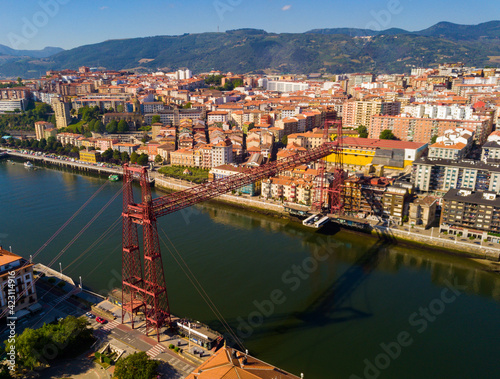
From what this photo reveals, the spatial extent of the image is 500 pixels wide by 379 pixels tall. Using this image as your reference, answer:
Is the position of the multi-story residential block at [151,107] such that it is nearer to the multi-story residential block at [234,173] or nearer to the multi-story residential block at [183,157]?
the multi-story residential block at [183,157]

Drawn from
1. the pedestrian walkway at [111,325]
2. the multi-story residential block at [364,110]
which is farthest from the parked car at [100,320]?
the multi-story residential block at [364,110]

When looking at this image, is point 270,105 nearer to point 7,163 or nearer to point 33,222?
point 7,163

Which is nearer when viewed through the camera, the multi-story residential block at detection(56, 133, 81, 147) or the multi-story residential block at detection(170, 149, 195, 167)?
the multi-story residential block at detection(170, 149, 195, 167)

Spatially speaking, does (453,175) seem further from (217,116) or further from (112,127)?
(112,127)

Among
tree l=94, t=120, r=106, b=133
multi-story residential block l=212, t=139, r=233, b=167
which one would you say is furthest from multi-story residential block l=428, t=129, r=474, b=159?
tree l=94, t=120, r=106, b=133

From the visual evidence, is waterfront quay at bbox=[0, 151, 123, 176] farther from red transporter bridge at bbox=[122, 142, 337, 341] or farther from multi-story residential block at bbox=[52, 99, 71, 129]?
red transporter bridge at bbox=[122, 142, 337, 341]

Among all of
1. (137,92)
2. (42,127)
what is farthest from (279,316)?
(137,92)
